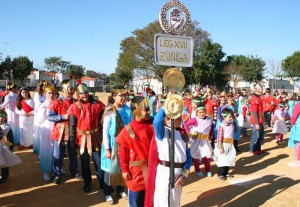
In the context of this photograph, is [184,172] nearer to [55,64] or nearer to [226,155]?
[226,155]

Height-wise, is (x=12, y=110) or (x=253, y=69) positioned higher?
(x=253, y=69)

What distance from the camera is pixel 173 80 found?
3.82 meters

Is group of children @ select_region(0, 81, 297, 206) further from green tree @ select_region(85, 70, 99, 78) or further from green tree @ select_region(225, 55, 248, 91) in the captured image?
green tree @ select_region(85, 70, 99, 78)

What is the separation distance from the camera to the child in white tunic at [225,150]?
266 inches

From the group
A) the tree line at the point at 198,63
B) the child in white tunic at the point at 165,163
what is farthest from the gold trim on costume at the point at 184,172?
the tree line at the point at 198,63

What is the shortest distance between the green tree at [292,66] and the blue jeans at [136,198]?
55.0 metres

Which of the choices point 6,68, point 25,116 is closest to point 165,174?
point 25,116

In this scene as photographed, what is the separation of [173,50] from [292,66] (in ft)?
180

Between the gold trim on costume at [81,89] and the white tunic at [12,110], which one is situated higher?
the gold trim on costume at [81,89]

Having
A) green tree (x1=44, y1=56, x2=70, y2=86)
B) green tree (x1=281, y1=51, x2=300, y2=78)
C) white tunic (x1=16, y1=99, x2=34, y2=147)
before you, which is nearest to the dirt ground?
white tunic (x1=16, y1=99, x2=34, y2=147)

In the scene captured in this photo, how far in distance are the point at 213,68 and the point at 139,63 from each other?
35.9 ft

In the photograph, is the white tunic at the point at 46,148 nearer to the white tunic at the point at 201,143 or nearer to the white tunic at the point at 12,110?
the white tunic at the point at 201,143

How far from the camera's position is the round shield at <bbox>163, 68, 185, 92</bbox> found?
377 centimetres

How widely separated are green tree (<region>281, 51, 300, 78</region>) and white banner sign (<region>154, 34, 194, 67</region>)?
179 feet
